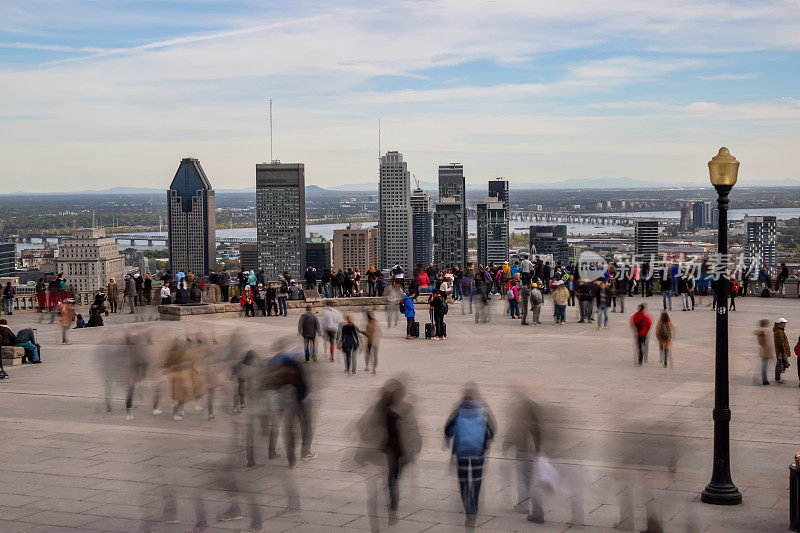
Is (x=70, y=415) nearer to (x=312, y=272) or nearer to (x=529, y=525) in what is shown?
(x=529, y=525)

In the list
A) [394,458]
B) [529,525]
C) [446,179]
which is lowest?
[529,525]

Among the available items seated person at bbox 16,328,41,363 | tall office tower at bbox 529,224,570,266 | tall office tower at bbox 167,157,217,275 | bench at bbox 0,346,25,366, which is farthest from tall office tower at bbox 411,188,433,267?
bench at bbox 0,346,25,366

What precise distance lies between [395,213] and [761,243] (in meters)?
102

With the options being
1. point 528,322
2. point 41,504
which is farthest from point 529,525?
point 528,322

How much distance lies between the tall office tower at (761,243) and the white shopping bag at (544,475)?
23712mm

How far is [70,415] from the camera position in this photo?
15000 mm

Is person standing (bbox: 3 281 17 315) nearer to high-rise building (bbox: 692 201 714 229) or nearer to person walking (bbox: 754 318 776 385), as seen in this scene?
person walking (bbox: 754 318 776 385)

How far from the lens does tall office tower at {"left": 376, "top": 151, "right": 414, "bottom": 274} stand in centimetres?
11775

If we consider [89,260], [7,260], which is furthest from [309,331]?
[7,260]

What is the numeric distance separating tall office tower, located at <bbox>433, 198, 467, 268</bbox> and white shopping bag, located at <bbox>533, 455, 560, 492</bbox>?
100 meters

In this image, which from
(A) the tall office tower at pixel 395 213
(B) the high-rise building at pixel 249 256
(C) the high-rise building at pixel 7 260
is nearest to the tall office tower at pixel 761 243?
(C) the high-rise building at pixel 7 260

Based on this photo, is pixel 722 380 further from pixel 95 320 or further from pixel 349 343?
pixel 95 320

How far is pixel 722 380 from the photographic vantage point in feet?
34.1

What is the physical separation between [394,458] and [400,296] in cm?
1811
